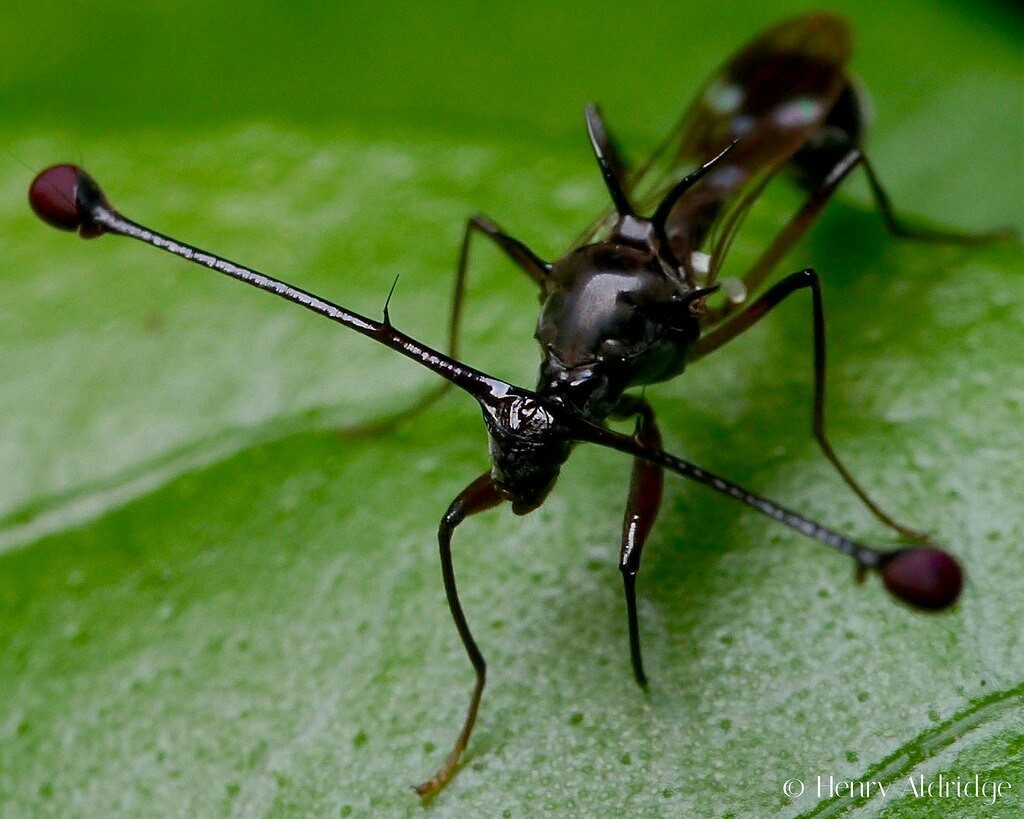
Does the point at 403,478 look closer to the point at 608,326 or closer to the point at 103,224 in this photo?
the point at 608,326

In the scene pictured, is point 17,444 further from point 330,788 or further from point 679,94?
point 679,94

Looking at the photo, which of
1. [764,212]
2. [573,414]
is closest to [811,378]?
[764,212]

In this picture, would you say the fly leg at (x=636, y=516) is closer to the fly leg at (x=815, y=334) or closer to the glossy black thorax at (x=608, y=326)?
the glossy black thorax at (x=608, y=326)

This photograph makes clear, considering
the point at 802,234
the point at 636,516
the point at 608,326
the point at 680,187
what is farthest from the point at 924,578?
the point at 802,234

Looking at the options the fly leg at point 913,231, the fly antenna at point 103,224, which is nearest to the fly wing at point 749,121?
the fly leg at point 913,231

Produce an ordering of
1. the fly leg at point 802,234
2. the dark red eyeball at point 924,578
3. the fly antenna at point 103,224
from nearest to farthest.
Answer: the dark red eyeball at point 924,578 → the fly antenna at point 103,224 → the fly leg at point 802,234

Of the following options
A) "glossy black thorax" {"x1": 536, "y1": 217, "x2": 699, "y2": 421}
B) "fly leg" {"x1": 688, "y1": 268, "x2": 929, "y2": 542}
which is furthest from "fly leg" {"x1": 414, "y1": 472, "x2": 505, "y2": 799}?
"fly leg" {"x1": 688, "y1": 268, "x2": 929, "y2": 542}

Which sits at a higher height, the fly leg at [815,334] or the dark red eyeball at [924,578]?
the dark red eyeball at [924,578]
